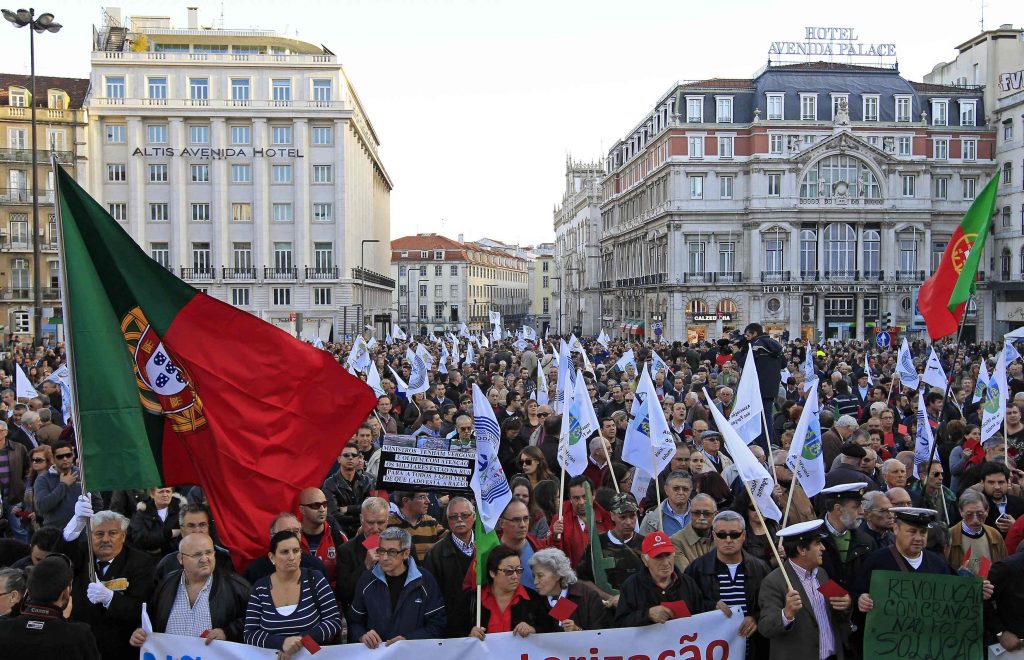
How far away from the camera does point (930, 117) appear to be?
67000 mm

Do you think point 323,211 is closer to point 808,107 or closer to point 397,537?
Answer: point 808,107

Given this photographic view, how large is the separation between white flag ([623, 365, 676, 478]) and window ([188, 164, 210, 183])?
56.2m

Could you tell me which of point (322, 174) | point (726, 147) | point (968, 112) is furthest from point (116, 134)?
point (968, 112)

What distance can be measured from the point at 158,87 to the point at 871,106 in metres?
48.3

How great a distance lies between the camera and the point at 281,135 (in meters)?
60.8

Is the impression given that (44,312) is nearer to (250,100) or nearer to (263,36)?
(250,100)

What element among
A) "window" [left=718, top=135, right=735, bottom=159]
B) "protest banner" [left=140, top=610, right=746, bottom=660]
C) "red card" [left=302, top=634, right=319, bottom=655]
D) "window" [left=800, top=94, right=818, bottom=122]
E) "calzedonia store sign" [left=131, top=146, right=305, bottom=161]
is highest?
"window" [left=800, top=94, right=818, bottom=122]

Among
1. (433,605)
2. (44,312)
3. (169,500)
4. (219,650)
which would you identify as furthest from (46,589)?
(44,312)

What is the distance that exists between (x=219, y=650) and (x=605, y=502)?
3.45m

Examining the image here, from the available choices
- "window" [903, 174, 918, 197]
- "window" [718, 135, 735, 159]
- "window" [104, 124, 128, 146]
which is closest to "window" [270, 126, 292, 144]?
"window" [104, 124, 128, 146]

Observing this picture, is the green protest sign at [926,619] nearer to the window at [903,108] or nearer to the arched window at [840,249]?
the arched window at [840,249]

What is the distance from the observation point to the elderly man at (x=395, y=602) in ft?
19.6

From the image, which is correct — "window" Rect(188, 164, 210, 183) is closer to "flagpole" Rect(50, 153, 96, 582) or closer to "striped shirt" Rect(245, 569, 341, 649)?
"flagpole" Rect(50, 153, 96, 582)

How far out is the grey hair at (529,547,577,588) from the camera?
5914 mm
